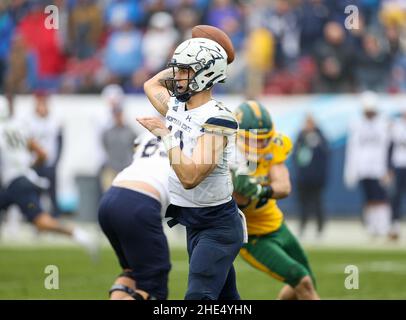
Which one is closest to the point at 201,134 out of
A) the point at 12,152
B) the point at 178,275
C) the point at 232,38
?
the point at 178,275

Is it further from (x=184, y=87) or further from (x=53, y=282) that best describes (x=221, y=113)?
(x=53, y=282)

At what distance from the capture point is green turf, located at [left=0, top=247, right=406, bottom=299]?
31.1 ft

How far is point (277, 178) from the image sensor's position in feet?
24.8

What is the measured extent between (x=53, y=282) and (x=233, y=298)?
11.6ft

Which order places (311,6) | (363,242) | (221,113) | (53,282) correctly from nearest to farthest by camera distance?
(221,113) < (53,282) < (363,242) < (311,6)

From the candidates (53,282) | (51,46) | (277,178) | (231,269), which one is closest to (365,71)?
(51,46)

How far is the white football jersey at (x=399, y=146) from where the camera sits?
1611 cm

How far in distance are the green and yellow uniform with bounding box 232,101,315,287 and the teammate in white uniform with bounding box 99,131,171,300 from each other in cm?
80

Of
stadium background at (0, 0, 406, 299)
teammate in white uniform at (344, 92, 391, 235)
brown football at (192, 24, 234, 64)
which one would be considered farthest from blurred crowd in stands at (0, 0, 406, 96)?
brown football at (192, 24, 234, 64)

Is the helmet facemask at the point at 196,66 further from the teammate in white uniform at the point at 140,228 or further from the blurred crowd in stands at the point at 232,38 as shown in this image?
the blurred crowd in stands at the point at 232,38

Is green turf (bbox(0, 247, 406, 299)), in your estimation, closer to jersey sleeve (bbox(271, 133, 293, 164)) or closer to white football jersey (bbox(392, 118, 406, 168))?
jersey sleeve (bbox(271, 133, 293, 164))

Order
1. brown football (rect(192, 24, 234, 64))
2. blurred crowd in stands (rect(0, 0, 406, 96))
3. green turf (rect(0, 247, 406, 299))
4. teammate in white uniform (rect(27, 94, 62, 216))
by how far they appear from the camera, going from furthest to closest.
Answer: blurred crowd in stands (rect(0, 0, 406, 96)) → teammate in white uniform (rect(27, 94, 62, 216)) → green turf (rect(0, 247, 406, 299)) → brown football (rect(192, 24, 234, 64))

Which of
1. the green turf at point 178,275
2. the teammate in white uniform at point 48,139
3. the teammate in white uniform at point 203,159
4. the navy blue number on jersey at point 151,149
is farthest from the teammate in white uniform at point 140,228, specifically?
the teammate in white uniform at point 48,139

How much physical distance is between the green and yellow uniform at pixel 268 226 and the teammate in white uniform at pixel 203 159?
3.93ft
